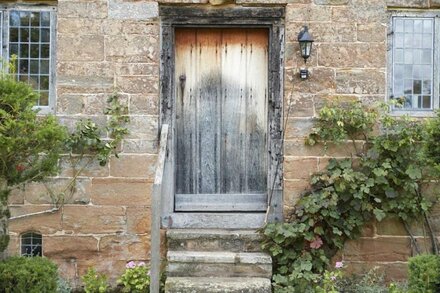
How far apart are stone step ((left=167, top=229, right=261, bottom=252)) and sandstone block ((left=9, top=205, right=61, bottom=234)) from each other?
4.02 ft

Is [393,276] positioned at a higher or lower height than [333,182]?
lower

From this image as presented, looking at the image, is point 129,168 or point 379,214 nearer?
point 379,214

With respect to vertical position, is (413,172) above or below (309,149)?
below

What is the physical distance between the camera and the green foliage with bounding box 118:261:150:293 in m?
6.73

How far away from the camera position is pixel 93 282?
6820mm

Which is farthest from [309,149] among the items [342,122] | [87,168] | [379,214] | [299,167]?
[87,168]

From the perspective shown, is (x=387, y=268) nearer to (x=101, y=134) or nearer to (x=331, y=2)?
(x=331, y=2)

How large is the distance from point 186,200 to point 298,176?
131cm

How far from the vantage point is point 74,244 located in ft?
23.2

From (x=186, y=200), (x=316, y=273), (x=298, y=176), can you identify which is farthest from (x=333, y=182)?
(x=186, y=200)

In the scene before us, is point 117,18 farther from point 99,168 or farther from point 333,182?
point 333,182

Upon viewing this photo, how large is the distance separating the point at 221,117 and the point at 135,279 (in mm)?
2049

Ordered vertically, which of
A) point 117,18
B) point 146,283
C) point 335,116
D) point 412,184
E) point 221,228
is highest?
point 117,18

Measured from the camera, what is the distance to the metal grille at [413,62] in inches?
291
